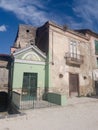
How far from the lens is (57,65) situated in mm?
13836

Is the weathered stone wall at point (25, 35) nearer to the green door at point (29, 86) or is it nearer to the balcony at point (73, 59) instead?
the balcony at point (73, 59)

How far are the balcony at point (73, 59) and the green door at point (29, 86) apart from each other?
170 inches

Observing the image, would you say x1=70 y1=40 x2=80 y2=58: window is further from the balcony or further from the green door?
the green door

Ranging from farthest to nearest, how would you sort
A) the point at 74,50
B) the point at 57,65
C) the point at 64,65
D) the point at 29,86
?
1. the point at 74,50
2. the point at 64,65
3. the point at 57,65
4. the point at 29,86

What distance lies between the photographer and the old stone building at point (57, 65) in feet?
38.7

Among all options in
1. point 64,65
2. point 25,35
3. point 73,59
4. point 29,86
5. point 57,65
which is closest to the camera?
point 29,86

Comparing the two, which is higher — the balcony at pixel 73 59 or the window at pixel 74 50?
the window at pixel 74 50

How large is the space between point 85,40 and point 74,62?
→ 4278 mm

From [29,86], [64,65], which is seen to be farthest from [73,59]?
[29,86]

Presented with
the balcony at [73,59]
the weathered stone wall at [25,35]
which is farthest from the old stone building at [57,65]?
the weathered stone wall at [25,35]

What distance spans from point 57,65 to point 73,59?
2.28m

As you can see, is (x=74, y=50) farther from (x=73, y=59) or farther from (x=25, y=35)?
(x=25, y=35)

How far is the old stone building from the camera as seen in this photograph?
11.8 metres

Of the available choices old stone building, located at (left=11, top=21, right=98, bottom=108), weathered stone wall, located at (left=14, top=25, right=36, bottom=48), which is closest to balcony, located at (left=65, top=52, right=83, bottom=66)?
old stone building, located at (left=11, top=21, right=98, bottom=108)
